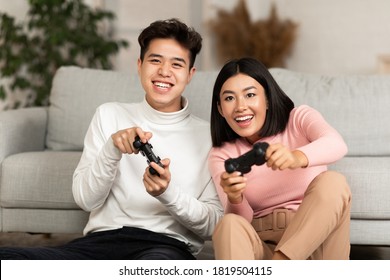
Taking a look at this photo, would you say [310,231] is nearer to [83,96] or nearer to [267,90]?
[267,90]

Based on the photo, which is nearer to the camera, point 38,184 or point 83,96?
point 38,184

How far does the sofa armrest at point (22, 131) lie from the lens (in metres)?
2.57

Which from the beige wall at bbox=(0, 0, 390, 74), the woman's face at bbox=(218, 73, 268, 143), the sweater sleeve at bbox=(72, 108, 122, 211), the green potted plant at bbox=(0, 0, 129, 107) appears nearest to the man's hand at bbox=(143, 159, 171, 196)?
the sweater sleeve at bbox=(72, 108, 122, 211)

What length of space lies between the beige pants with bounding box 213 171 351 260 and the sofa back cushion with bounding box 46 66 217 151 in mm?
1205

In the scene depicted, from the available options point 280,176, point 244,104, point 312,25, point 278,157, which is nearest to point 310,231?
point 278,157

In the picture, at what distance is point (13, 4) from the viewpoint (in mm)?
4336

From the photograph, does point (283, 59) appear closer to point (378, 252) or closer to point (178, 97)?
point (378, 252)

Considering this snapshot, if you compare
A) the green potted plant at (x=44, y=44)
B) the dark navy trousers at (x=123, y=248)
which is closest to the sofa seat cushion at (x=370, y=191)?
the dark navy trousers at (x=123, y=248)

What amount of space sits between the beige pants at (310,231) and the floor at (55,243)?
969 millimetres

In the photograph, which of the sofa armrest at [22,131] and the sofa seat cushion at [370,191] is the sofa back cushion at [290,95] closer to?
the sofa armrest at [22,131]

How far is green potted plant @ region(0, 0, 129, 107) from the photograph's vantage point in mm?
4086

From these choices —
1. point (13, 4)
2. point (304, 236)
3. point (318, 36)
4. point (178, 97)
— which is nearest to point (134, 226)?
point (178, 97)

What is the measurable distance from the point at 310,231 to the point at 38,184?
1224 mm

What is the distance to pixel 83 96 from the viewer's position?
286 cm
